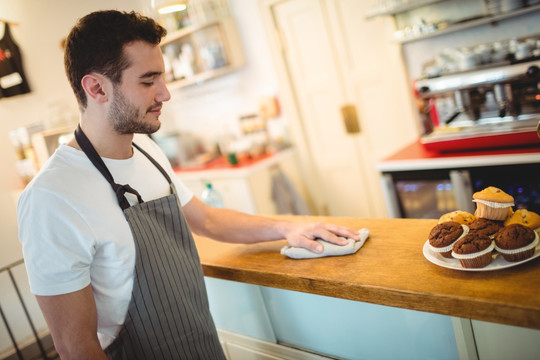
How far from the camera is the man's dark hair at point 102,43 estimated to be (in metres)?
1.28

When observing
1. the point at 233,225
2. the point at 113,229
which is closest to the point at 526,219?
the point at 233,225

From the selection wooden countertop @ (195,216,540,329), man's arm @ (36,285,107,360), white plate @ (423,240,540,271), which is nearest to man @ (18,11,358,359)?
man's arm @ (36,285,107,360)

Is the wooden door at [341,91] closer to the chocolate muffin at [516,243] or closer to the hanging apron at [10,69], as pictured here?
the hanging apron at [10,69]

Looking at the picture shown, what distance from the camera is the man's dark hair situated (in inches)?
50.4

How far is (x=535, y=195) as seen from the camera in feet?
7.95

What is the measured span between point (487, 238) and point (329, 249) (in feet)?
1.50

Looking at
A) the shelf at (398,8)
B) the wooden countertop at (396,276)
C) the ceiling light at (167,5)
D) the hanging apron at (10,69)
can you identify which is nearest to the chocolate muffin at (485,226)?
the wooden countertop at (396,276)

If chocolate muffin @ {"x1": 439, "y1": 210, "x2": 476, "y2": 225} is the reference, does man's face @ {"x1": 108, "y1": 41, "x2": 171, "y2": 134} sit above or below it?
above

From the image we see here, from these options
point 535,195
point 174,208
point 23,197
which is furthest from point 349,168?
point 23,197

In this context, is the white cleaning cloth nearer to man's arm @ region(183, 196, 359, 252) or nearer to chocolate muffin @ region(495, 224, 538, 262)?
man's arm @ region(183, 196, 359, 252)

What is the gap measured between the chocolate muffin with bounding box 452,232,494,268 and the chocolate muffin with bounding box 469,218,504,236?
6cm

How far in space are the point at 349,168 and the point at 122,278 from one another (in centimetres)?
323

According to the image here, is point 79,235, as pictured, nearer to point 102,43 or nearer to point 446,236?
point 102,43

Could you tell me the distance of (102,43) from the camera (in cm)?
128
